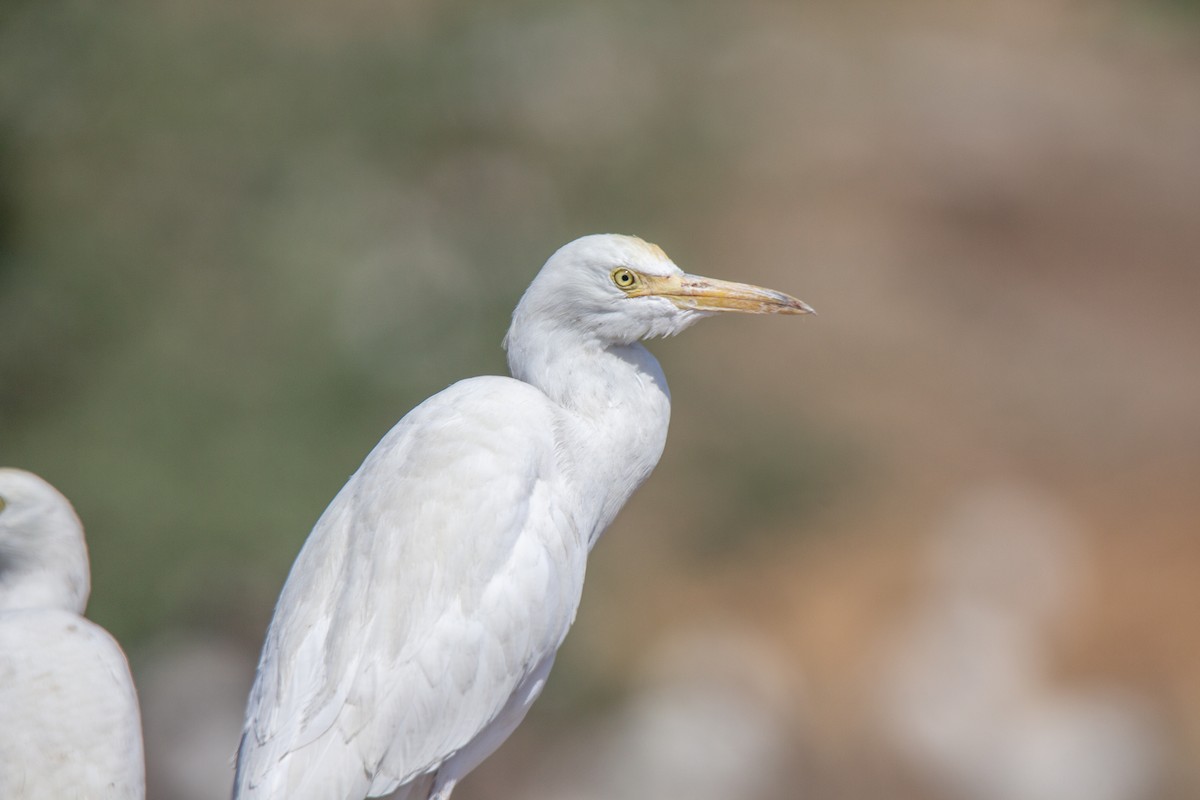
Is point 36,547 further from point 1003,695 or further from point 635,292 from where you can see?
point 1003,695

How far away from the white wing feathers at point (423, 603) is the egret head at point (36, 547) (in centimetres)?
69

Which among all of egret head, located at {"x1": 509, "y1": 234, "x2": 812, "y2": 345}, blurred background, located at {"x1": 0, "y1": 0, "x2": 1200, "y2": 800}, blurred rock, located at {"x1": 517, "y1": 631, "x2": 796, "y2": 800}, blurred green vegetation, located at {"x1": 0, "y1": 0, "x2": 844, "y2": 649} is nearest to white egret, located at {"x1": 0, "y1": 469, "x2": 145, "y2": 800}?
egret head, located at {"x1": 509, "y1": 234, "x2": 812, "y2": 345}

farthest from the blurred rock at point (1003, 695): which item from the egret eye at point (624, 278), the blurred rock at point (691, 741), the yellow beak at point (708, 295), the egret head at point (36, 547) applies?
the egret head at point (36, 547)

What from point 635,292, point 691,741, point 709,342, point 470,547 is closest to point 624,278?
point 635,292

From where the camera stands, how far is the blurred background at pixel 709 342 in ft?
30.6

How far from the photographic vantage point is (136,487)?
10570 mm

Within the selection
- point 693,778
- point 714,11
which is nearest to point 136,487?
point 693,778

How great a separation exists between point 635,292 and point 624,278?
5 cm

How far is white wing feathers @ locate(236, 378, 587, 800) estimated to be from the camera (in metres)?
3.04

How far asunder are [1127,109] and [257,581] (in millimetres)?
12412

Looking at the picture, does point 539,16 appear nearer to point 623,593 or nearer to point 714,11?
point 714,11

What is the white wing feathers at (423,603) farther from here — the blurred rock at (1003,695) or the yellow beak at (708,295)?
the blurred rock at (1003,695)

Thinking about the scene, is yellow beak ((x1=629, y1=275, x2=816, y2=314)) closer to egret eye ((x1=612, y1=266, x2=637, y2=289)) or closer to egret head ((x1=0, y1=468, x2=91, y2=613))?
egret eye ((x1=612, y1=266, x2=637, y2=289))

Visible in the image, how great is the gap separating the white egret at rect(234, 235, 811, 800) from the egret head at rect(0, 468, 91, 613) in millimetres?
706
